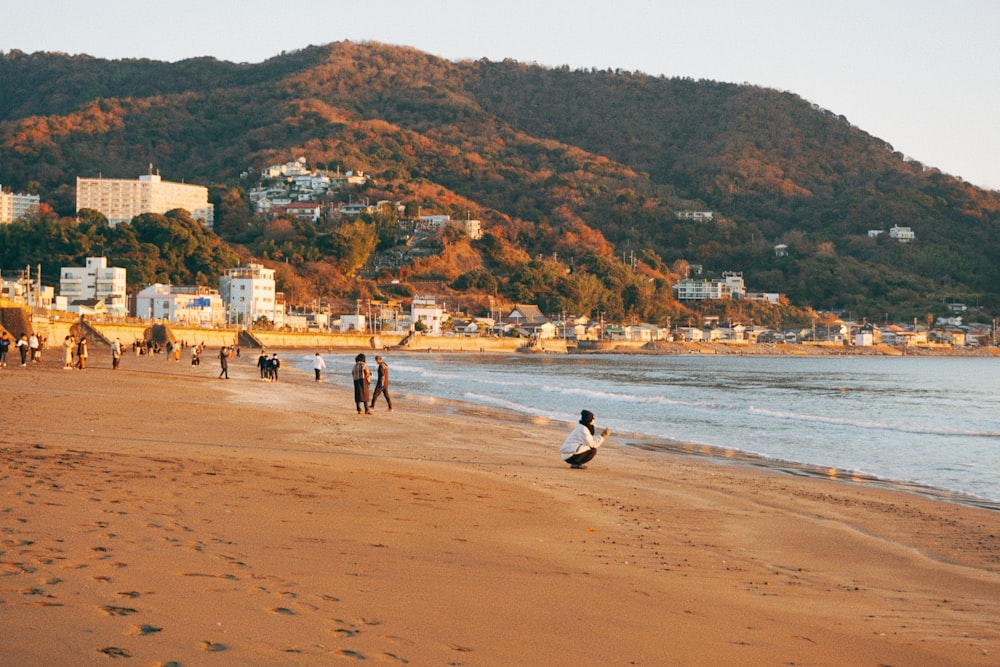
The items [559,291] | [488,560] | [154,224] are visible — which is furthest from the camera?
[559,291]

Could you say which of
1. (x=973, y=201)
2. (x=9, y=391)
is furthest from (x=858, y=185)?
(x=9, y=391)

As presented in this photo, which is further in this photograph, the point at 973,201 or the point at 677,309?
the point at 973,201

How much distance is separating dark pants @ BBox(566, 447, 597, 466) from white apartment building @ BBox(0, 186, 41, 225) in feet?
484

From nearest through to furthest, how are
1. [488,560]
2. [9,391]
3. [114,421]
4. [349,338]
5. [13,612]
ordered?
1. [13,612]
2. [488,560]
3. [114,421]
4. [9,391]
5. [349,338]

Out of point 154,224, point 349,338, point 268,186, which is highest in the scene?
point 268,186

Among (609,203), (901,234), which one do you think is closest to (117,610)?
(609,203)

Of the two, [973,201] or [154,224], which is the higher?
[973,201]

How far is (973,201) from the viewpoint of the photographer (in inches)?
7318

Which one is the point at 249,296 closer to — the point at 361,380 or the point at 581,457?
the point at 361,380

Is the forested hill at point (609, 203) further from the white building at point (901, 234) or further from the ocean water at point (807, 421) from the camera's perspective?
the ocean water at point (807, 421)

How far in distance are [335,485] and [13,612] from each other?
4803 mm

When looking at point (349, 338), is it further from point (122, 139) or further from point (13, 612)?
point (122, 139)

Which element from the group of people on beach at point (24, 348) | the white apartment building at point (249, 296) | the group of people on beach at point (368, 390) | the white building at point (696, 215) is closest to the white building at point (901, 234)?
the white building at point (696, 215)

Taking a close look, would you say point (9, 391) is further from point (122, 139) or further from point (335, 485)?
point (122, 139)
